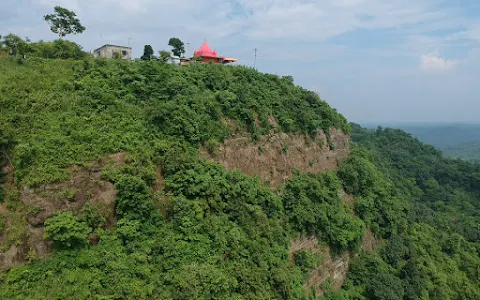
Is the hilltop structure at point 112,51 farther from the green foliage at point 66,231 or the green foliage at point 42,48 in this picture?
the green foliage at point 66,231

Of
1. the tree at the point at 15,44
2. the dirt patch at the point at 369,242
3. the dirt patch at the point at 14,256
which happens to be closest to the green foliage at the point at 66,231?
the dirt patch at the point at 14,256

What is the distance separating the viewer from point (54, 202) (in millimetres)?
11398

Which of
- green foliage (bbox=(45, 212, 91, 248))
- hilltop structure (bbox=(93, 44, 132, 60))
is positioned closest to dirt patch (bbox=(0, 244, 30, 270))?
green foliage (bbox=(45, 212, 91, 248))

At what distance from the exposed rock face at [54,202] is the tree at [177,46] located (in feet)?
44.1

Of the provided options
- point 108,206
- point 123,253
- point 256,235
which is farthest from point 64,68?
point 256,235

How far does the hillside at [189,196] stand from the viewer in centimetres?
1107

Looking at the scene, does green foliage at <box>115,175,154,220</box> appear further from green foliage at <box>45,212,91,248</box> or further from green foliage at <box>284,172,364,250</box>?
green foliage at <box>284,172,364,250</box>

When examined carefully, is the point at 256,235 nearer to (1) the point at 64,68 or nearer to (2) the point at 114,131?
(2) the point at 114,131

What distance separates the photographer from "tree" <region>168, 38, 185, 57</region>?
78.8 feet

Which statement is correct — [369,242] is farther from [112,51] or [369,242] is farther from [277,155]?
[112,51]

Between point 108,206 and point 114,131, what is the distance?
3266mm

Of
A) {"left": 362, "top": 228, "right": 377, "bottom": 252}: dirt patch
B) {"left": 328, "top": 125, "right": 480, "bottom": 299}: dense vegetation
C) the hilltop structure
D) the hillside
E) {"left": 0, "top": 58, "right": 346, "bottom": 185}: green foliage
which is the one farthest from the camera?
the hilltop structure

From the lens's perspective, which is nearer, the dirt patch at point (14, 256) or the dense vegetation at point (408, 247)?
the dirt patch at point (14, 256)

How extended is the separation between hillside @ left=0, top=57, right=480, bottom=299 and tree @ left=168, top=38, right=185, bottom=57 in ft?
18.7
